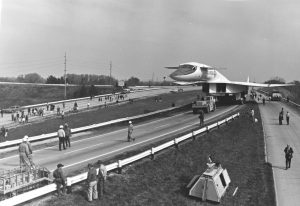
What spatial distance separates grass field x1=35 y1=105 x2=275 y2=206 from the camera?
15.1 metres

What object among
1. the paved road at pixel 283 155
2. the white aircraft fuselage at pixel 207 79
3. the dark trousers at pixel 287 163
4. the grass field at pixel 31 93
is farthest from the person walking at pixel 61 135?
the grass field at pixel 31 93

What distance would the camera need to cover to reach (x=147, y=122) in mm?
38438

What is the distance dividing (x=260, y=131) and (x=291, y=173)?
44.9 feet

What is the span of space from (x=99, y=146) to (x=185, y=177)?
6.71 m

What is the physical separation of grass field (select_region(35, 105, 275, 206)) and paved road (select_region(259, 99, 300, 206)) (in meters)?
0.56

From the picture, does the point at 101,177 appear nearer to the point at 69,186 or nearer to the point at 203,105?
the point at 69,186

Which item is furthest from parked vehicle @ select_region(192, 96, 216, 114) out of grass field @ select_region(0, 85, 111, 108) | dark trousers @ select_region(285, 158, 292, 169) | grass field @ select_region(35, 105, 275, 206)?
grass field @ select_region(0, 85, 111, 108)

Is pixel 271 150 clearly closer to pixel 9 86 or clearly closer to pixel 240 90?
pixel 240 90

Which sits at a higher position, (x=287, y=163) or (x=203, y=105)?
(x=203, y=105)

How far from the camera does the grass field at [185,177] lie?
15062 mm

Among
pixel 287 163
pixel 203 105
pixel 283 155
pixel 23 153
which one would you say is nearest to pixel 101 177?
pixel 23 153

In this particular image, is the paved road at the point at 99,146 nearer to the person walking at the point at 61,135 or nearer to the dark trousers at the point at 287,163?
the person walking at the point at 61,135

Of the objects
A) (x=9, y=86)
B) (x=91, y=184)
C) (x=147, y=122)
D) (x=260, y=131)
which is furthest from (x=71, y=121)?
(x=9, y=86)

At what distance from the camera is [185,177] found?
65.2ft
